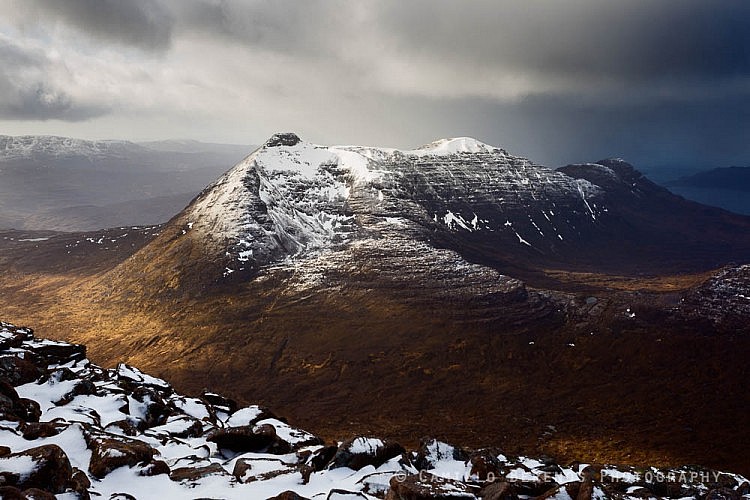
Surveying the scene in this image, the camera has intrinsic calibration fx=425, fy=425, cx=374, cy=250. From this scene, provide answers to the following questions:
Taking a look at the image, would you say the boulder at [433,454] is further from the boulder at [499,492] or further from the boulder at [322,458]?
the boulder at [499,492]

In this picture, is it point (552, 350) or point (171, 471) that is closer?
point (171, 471)

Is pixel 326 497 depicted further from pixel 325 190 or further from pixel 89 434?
pixel 325 190

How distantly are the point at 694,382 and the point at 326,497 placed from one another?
61832mm

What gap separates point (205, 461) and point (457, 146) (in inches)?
6315

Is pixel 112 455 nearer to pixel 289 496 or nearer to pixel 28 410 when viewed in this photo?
pixel 289 496

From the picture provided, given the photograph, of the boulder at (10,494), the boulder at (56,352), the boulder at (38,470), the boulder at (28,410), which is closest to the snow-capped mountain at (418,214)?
the boulder at (56,352)

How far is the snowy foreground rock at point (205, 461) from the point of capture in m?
11.8

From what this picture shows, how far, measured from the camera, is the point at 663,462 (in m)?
39.4

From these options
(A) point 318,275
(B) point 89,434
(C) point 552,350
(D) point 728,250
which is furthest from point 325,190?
(D) point 728,250

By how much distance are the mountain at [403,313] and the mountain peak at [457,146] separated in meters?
16.4

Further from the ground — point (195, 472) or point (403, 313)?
point (195, 472)

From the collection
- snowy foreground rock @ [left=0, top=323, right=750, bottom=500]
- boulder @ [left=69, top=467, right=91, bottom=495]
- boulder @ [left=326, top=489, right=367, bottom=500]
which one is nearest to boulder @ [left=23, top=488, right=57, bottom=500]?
snowy foreground rock @ [left=0, top=323, right=750, bottom=500]

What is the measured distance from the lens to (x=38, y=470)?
35.5ft

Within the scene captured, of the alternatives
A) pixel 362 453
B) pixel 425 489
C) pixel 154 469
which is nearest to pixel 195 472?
pixel 154 469
